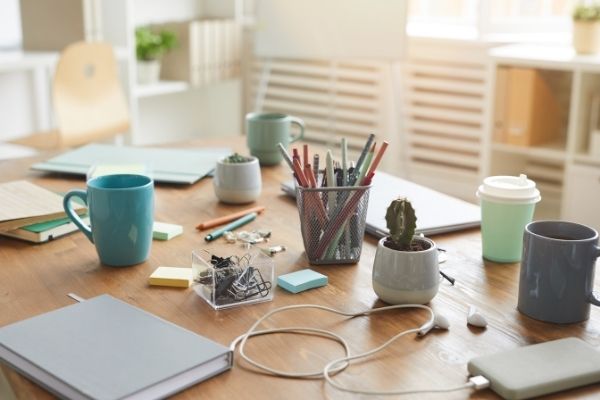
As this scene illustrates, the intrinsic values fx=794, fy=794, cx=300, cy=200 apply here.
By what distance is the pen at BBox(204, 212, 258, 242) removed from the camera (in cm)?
131

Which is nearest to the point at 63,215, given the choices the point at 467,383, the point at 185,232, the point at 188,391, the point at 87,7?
the point at 185,232

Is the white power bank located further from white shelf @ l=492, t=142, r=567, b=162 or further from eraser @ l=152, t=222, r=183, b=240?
white shelf @ l=492, t=142, r=567, b=162

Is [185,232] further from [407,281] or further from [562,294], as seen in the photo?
[562,294]

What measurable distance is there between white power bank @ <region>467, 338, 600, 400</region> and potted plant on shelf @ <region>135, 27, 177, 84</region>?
2.97 metres

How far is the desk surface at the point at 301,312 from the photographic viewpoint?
2.81 feet

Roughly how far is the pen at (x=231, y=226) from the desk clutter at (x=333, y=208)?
17 centimetres

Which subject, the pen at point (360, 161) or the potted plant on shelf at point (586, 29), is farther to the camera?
the potted plant on shelf at point (586, 29)

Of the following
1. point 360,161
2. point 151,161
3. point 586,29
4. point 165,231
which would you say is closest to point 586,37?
point 586,29

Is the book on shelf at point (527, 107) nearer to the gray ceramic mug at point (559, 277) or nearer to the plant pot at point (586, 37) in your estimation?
the plant pot at point (586, 37)

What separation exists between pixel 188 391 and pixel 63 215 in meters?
0.61

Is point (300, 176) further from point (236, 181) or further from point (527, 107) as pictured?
point (527, 107)

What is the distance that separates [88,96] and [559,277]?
93.1 inches

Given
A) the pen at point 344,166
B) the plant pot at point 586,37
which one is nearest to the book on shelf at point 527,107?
the plant pot at point 586,37

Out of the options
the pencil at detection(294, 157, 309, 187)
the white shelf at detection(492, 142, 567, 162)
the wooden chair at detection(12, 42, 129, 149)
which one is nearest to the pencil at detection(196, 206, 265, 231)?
the pencil at detection(294, 157, 309, 187)
